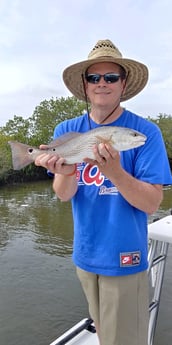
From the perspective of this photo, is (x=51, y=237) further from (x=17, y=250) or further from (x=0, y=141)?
(x=0, y=141)

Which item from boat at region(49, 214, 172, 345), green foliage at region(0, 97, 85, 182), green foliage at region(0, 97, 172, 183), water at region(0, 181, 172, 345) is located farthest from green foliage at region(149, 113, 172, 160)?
→ boat at region(49, 214, 172, 345)

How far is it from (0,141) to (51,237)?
27.2 meters

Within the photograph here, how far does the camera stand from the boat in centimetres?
236

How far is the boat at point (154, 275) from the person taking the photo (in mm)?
2357

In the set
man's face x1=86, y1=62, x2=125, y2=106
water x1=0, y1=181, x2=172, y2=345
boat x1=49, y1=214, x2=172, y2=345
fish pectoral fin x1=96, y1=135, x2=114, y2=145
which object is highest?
man's face x1=86, y1=62, x2=125, y2=106

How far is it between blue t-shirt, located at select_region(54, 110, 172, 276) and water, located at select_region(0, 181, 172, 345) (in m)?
3.86

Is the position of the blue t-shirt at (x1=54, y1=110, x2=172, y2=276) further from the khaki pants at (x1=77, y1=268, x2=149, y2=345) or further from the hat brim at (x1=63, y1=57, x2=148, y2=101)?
the hat brim at (x1=63, y1=57, x2=148, y2=101)

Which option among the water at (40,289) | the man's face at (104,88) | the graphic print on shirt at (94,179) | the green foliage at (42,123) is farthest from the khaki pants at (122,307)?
the green foliage at (42,123)

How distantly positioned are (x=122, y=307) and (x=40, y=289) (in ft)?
18.9

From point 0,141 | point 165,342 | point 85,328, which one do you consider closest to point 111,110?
point 85,328

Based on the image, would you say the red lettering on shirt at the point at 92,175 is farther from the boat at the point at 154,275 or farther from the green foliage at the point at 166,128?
the green foliage at the point at 166,128

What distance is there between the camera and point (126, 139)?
169 cm

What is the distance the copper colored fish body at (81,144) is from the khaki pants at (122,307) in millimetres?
702

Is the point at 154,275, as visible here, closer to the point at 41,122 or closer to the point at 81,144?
the point at 81,144
